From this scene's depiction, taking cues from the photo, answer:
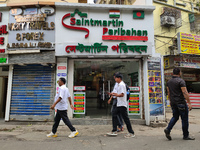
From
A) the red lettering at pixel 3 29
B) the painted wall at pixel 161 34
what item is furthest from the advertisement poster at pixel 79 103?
the painted wall at pixel 161 34

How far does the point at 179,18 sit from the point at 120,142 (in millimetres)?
13025

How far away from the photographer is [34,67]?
6727 mm

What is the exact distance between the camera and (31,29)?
6.54 m

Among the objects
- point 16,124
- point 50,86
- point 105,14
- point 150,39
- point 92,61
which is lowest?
point 16,124

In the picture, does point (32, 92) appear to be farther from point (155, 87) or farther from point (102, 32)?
point (155, 87)

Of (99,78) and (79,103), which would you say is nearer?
(79,103)

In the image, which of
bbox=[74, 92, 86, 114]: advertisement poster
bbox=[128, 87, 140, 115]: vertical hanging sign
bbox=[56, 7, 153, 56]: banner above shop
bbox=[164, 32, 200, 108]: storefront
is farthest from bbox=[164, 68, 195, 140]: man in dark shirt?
bbox=[164, 32, 200, 108]: storefront

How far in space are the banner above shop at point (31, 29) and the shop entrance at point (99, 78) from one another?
1.59 meters

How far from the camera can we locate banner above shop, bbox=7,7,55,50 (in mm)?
6402

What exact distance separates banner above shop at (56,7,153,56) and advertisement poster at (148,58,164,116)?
0.64 meters

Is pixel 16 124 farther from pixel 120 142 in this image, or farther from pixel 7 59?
A: pixel 120 142

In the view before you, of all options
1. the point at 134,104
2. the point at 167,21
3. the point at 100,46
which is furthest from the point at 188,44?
the point at 100,46

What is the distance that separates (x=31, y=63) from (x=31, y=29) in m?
1.47

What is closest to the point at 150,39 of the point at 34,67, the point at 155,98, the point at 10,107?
the point at 155,98
